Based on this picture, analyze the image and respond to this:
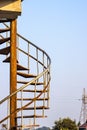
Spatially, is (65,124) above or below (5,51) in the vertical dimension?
below

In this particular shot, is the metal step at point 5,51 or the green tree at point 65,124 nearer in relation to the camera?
the metal step at point 5,51

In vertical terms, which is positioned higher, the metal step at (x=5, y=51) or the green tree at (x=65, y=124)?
the metal step at (x=5, y=51)

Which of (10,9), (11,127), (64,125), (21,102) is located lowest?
(64,125)

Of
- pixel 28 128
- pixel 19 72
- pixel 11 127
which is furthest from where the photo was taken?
pixel 19 72

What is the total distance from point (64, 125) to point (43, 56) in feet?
189

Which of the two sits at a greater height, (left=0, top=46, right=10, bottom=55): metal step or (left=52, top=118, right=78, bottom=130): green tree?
(left=0, top=46, right=10, bottom=55): metal step

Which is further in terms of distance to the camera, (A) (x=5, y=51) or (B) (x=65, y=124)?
(B) (x=65, y=124)

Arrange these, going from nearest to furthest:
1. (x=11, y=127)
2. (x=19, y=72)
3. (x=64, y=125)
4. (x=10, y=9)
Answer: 1. (x=10, y=9)
2. (x=11, y=127)
3. (x=19, y=72)
4. (x=64, y=125)

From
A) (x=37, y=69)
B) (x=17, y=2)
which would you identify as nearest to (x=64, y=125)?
(x=37, y=69)

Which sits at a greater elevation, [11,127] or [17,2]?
[17,2]

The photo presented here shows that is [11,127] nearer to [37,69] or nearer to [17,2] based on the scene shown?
[37,69]

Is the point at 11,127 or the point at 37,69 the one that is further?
the point at 37,69

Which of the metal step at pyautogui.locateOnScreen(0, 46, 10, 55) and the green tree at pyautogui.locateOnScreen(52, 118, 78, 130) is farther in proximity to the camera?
the green tree at pyautogui.locateOnScreen(52, 118, 78, 130)

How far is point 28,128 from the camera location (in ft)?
31.1
